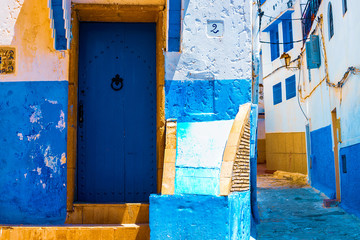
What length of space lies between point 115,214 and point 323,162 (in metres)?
Answer: 9.64

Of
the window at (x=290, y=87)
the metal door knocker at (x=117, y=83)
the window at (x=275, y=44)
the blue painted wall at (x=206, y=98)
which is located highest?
the window at (x=275, y=44)

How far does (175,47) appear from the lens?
521 centimetres

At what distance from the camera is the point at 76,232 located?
4.37 m

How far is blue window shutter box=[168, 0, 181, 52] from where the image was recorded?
16.4ft

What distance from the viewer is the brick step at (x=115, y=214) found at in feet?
16.1

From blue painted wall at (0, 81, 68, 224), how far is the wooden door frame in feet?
0.27

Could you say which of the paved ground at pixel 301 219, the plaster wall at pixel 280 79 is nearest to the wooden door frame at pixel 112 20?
the paved ground at pixel 301 219

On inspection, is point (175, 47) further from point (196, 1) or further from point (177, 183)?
point (177, 183)

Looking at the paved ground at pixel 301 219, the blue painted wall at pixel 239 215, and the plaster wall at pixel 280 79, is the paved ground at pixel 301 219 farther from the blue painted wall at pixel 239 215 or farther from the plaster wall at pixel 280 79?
the plaster wall at pixel 280 79

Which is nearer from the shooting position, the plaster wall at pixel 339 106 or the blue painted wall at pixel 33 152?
the blue painted wall at pixel 33 152

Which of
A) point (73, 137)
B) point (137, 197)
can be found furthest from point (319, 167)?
point (73, 137)

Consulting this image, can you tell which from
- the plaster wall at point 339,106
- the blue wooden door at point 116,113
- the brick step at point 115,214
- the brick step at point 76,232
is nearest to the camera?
the brick step at point 76,232

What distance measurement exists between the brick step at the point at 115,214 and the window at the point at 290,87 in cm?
1464

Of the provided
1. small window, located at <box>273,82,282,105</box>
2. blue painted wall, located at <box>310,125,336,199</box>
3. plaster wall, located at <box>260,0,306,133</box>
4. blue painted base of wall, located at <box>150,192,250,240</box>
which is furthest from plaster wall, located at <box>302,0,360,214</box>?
small window, located at <box>273,82,282,105</box>
